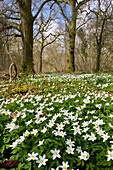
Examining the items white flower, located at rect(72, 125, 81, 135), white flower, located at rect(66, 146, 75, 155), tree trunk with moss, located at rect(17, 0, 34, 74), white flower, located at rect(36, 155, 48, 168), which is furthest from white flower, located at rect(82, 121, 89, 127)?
tree trunk with moss, located at rect(17, 0, 34, 74)

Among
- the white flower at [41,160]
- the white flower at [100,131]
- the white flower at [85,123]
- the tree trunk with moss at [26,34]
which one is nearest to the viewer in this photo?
the white flower at [41,160]

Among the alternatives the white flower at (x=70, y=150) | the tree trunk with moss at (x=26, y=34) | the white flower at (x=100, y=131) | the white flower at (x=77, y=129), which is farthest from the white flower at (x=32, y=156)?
the tree trunk with moss at (x=26, y=34)

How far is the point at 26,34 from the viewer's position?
13.0m

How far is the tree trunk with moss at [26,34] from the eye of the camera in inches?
500

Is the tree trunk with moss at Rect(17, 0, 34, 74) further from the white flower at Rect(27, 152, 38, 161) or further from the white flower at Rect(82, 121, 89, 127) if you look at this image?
the white flower at Rect(27, 152, 38, 161)

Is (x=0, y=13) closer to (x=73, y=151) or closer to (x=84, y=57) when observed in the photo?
(x=73, y=151)

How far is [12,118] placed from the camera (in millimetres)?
2932

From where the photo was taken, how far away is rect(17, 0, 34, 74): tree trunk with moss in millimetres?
12703

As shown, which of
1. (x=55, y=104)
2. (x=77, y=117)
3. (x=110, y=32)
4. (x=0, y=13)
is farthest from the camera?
(x=110, y=32)

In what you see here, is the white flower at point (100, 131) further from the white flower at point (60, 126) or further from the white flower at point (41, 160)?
the white flower at point (41, 160)

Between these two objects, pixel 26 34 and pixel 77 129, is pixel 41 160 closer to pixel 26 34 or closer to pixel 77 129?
pixel 77 129

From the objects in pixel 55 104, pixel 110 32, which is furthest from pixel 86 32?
pixel 55 104

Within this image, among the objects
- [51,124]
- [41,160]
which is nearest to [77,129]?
[51,124]

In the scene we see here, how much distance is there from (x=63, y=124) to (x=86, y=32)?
74.8 feet
